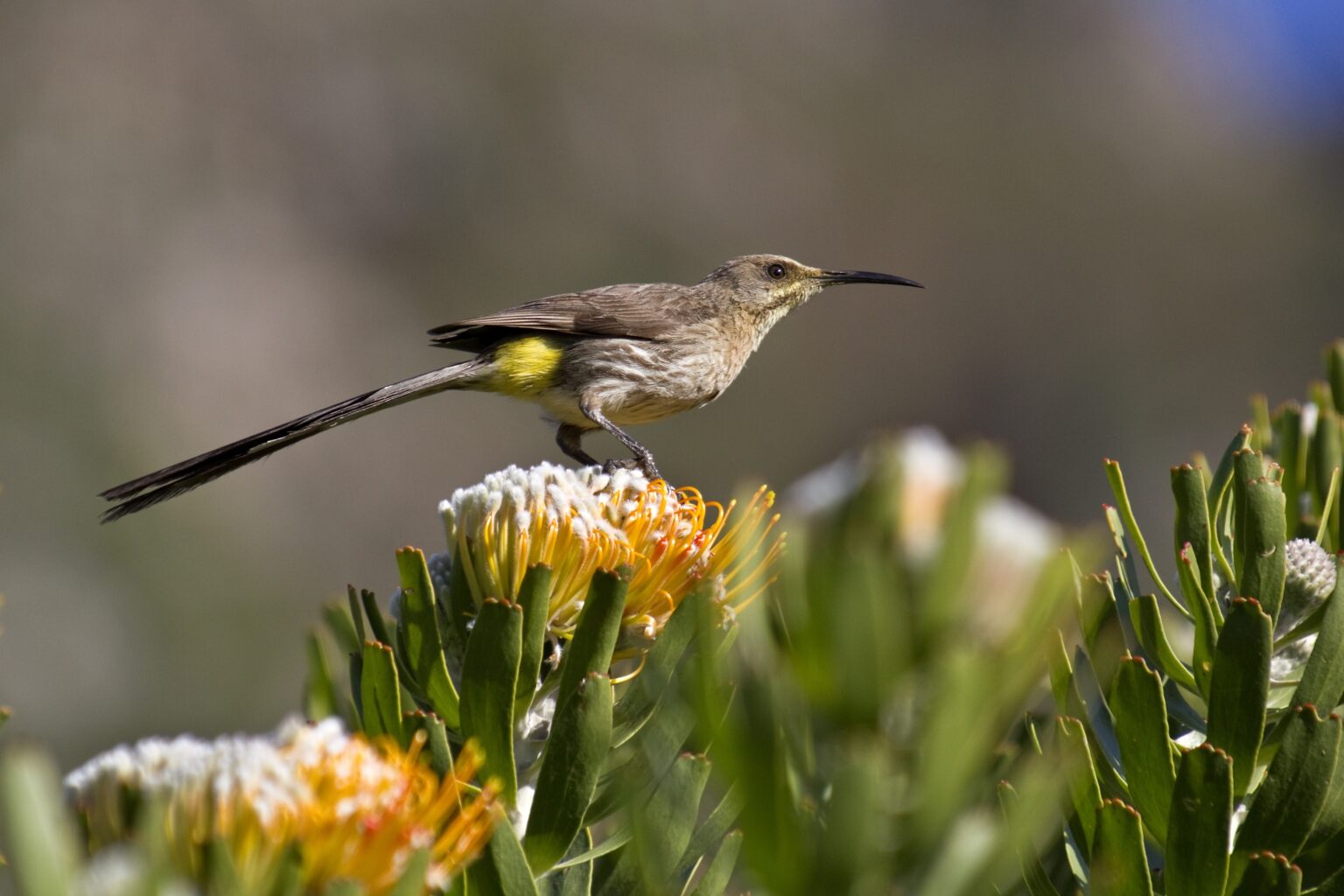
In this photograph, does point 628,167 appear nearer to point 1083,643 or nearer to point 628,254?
point 628,254

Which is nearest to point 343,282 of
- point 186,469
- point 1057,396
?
point 1057,396

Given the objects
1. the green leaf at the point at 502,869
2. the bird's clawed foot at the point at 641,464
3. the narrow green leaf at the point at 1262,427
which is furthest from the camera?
the bird's clawed foot at the point at 641,464

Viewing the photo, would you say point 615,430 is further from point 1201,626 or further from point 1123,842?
point 1123,842

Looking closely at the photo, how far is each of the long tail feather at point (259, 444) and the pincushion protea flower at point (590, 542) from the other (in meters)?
1.05

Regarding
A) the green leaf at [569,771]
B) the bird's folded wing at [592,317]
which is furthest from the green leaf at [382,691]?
the bird's folded wing at [592,317]

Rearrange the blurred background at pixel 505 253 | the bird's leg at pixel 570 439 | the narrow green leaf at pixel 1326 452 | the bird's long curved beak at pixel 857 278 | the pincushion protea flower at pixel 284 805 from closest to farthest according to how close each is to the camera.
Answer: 1. the pincushion protea flower at pixel 284 805
2. the narrow green leaf at pixel 1326 452
3. the bird's leg at pixel 570 439
4. the bird's long curved beak at pixel 857 278
5. the blurred background at pixel 505 253

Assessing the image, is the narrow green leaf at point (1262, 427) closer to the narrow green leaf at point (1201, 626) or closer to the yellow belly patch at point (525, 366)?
the narrow green leaf at point (1201, 626)

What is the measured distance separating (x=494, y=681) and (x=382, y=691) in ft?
0.41

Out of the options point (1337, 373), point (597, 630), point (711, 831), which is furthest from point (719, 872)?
point (1337, 373)

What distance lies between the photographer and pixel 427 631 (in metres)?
1.55

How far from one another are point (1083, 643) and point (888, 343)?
2958cm

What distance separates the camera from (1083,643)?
64.8 inches

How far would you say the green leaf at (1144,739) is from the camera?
53.7 inches

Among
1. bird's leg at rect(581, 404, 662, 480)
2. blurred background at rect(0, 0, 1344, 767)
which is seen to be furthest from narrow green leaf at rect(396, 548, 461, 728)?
blurred background at rect(0, 0, 1344, 767)
